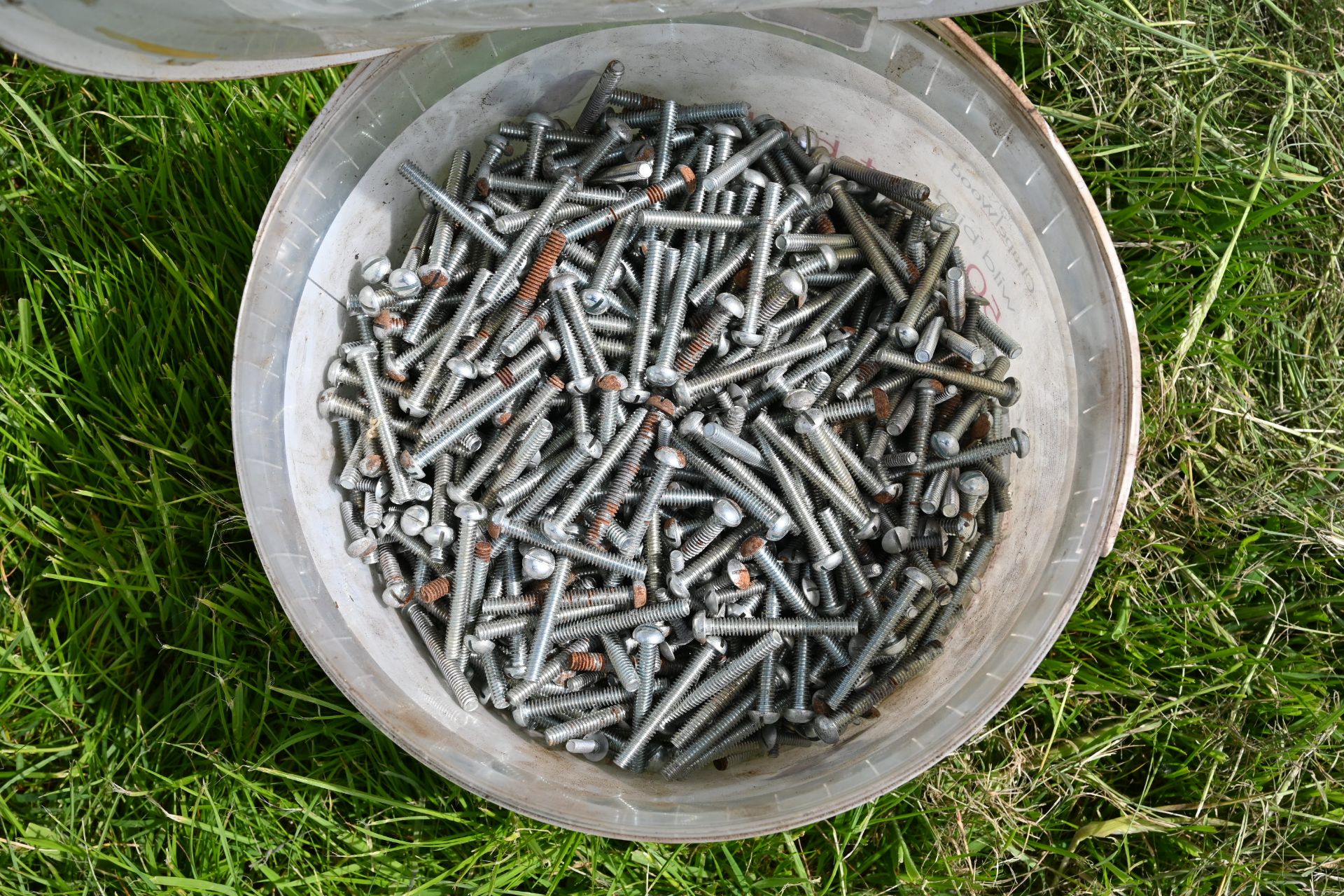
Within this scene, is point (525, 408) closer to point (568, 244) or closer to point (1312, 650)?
point (568, 244)

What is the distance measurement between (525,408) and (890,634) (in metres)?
1.13

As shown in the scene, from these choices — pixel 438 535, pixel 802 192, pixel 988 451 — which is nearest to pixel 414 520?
pixel 438 535

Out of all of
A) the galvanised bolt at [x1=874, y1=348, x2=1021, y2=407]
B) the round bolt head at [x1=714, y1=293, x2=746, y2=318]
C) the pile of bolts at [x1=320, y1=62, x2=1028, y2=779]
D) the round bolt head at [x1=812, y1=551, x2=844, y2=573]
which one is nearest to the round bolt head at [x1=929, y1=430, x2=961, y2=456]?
the pile of bolts at [x1=320, y1=62, x2=1028, y2=779]

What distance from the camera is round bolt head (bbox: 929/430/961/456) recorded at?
8.58 ft

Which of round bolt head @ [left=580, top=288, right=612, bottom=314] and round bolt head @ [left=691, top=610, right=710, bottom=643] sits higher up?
round bolt head @ [left=580, top=288, right=612, bottom=314]

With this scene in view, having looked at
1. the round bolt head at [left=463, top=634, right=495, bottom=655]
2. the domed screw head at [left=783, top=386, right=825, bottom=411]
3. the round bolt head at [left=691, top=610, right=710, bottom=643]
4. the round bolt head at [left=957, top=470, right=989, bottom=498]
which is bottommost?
the round bolt head at [left=691, top=610, right=710, bottom=643]

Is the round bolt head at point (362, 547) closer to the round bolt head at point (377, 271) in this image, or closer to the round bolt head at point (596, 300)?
the round bolt head at point (377, 271)

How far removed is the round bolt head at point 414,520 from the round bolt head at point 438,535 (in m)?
0.01

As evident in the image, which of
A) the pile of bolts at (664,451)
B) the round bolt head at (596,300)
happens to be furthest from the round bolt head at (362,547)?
the round bolt head at (596,300)

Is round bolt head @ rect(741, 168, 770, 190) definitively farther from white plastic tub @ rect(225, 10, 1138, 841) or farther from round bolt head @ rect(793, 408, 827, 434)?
round bolt head @ rect(793, 408, 827, 434)

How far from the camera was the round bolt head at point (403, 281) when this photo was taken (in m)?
2.56

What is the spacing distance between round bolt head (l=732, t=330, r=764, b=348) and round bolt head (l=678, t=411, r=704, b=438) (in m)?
0.22

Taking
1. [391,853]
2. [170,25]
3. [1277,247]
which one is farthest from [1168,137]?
[391,853]

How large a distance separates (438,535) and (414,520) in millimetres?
80
